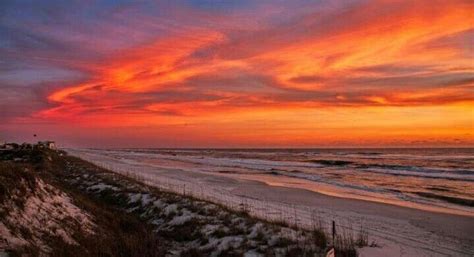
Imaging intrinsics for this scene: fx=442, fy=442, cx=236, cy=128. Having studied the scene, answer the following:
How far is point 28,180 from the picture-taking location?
1142cm

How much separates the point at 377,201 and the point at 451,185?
12305 mm

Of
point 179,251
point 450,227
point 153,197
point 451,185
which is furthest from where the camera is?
point 451,185

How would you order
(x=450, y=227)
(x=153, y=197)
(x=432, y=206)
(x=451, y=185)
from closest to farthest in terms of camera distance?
1. (x=450, y=227)
2. (x=153, y=197)
3. (x=432, y=206)
4. (x=451, y=185)

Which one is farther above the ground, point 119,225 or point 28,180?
point 28,180

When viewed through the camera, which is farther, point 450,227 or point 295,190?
point 295,190

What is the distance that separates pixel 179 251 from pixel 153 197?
6396 millimetres

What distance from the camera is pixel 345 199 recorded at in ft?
79.6

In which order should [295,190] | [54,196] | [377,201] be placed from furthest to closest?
[295,190], [377,201], [54,196]

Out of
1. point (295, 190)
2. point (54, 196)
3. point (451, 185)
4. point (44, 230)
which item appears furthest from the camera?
point (451, 185)

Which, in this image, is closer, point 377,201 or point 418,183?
point 377,201

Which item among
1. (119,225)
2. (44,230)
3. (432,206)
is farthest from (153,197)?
(432,206)

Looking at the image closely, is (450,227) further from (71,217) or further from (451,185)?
(451,185)

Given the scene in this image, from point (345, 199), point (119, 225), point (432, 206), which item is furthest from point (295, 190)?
point (119, 225)

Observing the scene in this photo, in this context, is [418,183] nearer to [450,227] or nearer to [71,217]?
[450,227]
